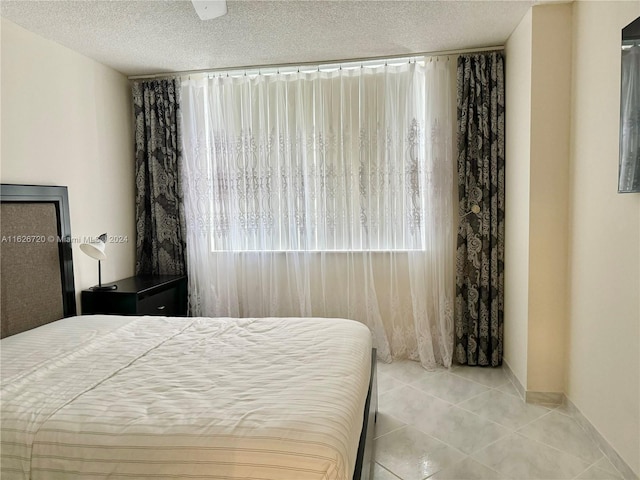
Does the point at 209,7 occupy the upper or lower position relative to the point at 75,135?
upper

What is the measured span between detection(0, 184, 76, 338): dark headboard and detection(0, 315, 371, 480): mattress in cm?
34

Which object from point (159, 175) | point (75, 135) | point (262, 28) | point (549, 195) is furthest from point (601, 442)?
point (75, 135)

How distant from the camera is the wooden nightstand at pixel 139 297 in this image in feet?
10.7

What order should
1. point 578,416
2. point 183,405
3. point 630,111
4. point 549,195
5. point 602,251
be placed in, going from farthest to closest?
1. point 549,195
2. point 578,416
3. point 602,251
4. point 630,111
5. point 183,405

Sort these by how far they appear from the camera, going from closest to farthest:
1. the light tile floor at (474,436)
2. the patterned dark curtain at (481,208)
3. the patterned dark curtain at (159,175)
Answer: the light tile floor at (474,436) → the patterned dark curtain at (481,208) → the patterned dark curtain at (159,175)

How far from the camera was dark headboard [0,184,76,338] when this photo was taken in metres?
2.61

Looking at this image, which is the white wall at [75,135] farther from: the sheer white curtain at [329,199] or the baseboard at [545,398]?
the baseboard at [545,398]

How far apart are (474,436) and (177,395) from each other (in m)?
1.77

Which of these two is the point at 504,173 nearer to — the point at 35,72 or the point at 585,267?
the point at 585,267

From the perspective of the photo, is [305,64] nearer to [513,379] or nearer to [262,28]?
[262,28]

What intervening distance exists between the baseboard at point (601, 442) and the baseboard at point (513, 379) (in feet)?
0.91

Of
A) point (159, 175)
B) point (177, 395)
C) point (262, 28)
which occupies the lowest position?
point (177, 395)

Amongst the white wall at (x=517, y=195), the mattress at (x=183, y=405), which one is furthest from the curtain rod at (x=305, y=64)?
the mattress at (x=183, y=405)

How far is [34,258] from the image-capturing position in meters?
2.82
